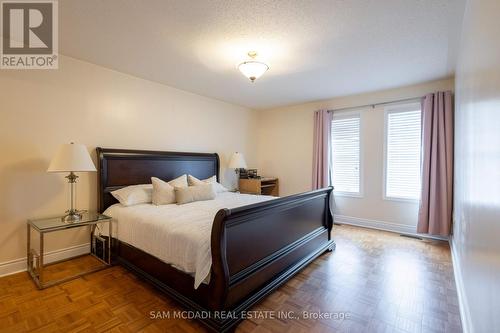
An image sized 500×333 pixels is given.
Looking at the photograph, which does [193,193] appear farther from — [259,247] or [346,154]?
[346,154]

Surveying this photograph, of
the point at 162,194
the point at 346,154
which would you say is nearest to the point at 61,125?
the point at 162,194

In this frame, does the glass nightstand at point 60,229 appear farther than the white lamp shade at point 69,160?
No

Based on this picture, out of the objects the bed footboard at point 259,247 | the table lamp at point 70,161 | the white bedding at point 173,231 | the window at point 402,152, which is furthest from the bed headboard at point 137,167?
the window at point 402,152

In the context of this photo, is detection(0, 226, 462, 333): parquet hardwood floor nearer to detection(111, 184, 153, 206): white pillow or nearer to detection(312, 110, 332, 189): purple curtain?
detection(111, 184, 153, 206): white pillow

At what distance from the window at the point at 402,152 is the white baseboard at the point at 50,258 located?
187 inches

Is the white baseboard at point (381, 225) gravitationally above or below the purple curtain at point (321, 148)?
below

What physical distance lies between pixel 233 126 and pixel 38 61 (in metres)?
3.21

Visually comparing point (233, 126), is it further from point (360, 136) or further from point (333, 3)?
point (333, 3)

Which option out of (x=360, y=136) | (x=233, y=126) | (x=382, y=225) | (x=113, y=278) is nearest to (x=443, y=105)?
(x=360, y=136)

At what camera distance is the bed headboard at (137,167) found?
3034 mm

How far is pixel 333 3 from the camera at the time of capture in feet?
6.20

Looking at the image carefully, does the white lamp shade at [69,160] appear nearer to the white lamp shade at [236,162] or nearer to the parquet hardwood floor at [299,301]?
the parquet hardwood floor at [299,301]

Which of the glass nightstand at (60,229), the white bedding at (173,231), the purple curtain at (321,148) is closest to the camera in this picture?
the white bedding at (173,231)

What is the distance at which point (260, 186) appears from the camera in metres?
4.86
